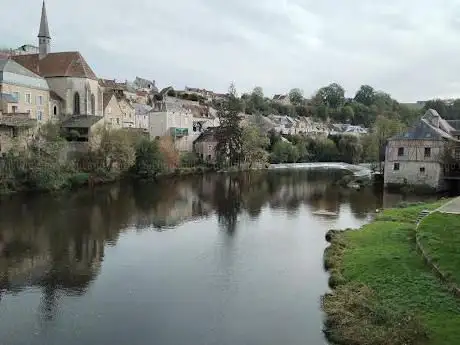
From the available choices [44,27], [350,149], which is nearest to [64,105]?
[44,27]

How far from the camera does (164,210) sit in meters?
32.4

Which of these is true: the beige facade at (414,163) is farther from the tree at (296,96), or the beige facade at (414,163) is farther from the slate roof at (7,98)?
the tree at (296,96)

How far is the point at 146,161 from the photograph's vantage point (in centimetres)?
5209

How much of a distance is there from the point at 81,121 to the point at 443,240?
4246 cm

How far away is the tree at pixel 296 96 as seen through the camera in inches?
5969

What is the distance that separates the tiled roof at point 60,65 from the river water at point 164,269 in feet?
84.4

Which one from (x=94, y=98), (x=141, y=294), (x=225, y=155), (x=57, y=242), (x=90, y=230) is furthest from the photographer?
(x=225, y=155)

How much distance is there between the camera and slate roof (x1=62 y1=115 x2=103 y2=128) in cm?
5059

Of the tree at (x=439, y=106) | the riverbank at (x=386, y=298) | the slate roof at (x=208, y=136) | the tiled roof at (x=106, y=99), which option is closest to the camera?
the riverbank at (x=386, y=298)

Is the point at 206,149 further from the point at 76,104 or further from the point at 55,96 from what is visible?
the point at 55,96

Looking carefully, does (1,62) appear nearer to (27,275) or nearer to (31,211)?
(31,211)

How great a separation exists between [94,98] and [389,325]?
53236mm

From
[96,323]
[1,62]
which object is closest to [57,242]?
[96,323]

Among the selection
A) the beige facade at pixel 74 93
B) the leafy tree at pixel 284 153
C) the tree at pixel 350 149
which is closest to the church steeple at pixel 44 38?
the beige facade at pixel 74 93
